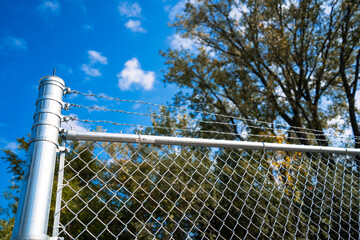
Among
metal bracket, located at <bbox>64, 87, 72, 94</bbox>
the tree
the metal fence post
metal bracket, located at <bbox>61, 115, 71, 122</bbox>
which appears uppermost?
the tree

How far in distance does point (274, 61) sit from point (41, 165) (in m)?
9.73

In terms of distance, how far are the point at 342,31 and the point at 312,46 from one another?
1025mm

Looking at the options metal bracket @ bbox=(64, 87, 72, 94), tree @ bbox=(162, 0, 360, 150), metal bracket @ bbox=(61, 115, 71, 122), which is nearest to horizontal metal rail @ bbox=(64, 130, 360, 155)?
metal bracket @ bbox=(61, 115, 71, 122)

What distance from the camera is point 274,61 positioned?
31.9 ft

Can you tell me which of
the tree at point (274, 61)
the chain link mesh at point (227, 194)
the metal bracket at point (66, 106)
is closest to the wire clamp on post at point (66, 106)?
the metal bracket at point (66, 106)

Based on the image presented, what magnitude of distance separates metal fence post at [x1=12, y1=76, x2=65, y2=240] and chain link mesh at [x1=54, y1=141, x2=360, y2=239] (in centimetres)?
12

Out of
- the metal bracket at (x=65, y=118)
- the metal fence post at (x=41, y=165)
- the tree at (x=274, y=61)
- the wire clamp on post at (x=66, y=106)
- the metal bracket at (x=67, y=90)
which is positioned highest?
the tree at (x=274, y=61)

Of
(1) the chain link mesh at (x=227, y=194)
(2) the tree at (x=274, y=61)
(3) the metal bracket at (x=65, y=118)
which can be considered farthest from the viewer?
(2) the tree at (x=274, y=61)

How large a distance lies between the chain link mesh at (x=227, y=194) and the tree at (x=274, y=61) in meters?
3.46

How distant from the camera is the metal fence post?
0.96 m

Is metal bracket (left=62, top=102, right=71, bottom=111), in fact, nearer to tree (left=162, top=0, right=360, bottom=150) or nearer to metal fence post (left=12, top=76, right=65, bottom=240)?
metal fence post (left=12, top=76, right=65, bottom=240)

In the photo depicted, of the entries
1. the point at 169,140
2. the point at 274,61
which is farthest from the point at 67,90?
the point at 274,61

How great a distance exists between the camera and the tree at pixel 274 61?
962 cm

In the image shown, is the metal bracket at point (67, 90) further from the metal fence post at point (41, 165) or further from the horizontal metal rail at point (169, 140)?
the horizontal metal rail at point (169, 140)
